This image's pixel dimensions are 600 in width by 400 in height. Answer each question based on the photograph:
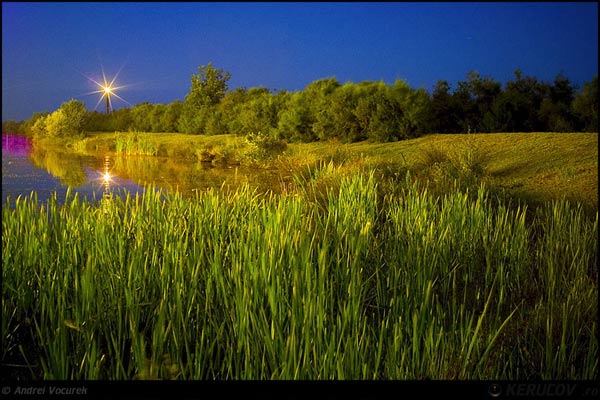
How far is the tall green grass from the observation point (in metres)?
1.59

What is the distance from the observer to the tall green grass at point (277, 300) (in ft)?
5.22

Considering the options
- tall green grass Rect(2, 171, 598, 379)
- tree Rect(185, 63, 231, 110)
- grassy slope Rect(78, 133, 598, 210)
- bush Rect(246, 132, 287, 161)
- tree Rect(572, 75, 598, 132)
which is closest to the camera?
tall green grass Rect(2, 171, 598, 379)

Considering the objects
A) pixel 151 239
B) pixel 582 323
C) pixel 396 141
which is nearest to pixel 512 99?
pixel 396 141

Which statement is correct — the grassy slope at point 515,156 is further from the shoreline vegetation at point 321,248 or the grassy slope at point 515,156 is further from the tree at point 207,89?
the tree at point 207,89

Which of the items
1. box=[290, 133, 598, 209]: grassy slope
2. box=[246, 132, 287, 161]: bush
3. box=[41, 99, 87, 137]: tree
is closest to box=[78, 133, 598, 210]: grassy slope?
box=[290, 133, 598, 209]: grassy slope

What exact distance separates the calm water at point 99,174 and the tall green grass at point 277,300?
0.12 metres

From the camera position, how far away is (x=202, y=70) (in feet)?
6.86

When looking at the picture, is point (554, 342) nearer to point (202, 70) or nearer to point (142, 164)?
point (202, 70)

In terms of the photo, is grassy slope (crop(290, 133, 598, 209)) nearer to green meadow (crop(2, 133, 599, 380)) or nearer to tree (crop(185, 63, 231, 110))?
green meadow (crop(2, 133, 599, 380))

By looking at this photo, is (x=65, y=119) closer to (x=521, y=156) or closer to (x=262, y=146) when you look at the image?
(x=262, y=146)

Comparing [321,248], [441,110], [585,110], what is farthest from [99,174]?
[585,110]

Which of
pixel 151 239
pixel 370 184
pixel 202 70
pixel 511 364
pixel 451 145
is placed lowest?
pixel 511 364

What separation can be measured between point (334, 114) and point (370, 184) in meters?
0.49

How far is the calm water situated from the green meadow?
0.08m
